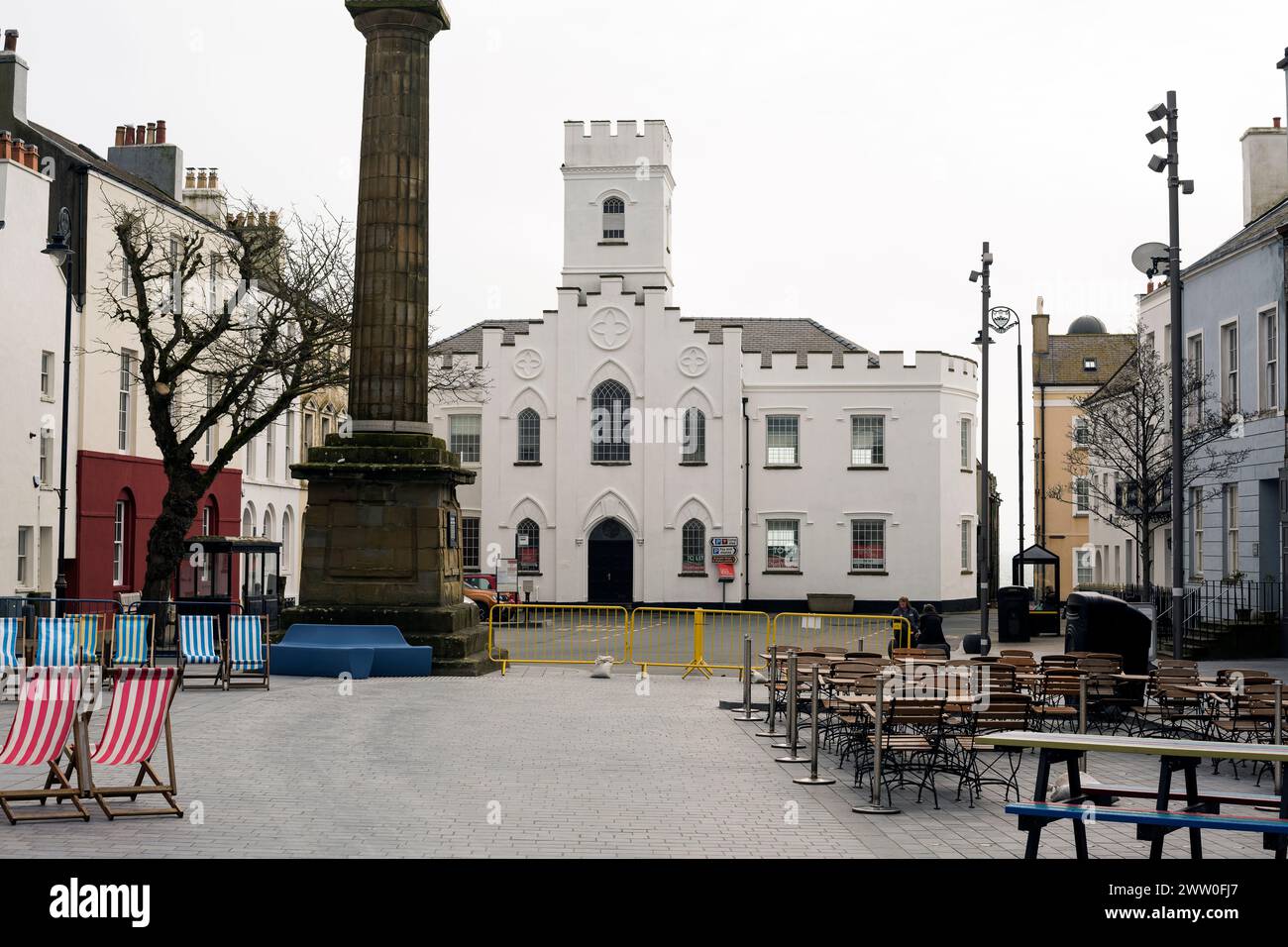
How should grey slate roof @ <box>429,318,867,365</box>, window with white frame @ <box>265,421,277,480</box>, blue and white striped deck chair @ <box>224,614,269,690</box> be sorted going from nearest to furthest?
blue and white striped deck chair @ <box>224,614,269,690</box>
window with white frame @ <box>265,421,277,480</box>
grey slate roof @ <box>429,318,867,365</box>

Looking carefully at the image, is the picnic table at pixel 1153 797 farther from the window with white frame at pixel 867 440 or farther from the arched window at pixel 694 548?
the window with white frame at pixel 867 440

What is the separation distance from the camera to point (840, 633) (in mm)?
35156

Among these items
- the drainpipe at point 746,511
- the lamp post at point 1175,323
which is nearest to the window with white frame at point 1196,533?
the lamp post at point 1175,323

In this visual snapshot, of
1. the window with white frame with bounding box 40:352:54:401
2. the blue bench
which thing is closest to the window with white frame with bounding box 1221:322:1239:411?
the blue bench

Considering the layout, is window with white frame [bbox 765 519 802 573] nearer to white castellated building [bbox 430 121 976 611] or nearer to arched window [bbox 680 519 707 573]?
white castellated building [bbox 430 121 976 611]

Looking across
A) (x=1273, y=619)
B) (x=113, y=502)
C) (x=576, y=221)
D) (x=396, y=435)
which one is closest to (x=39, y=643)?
(x=396, y=435)

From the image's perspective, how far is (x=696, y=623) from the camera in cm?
2514

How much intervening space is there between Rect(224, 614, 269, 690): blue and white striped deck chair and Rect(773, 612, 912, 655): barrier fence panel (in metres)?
8.63

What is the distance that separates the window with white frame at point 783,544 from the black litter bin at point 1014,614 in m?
15.5

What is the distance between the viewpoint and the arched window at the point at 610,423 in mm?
53344

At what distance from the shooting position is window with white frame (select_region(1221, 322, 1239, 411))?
3231 centimetres

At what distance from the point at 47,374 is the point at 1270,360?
101 feet
